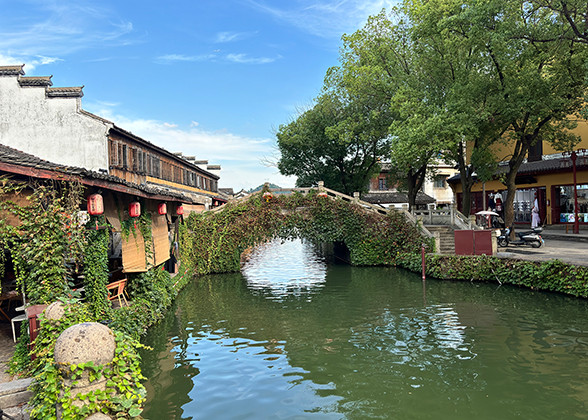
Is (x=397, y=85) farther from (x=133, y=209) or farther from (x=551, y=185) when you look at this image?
(x=133, y=209)

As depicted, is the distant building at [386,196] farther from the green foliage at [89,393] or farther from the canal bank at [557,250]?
the green foliage at [89,393]

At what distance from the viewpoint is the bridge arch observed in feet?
72.0

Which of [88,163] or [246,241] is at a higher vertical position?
[88,163]

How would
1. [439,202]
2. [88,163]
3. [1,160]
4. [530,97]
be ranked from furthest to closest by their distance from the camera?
[439,202] < [530,97] < [88,163] < [1,160]

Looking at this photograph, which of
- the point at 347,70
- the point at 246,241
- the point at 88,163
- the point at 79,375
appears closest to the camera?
the point at 79,375

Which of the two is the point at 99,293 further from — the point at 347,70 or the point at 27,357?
the point at 347,70

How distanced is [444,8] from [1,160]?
2014cm

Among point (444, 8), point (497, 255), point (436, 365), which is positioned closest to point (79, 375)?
point (436, 365)

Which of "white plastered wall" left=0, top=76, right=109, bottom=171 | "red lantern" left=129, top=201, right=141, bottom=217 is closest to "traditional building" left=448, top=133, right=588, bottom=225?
"red lantern" left=129, top=201, right=141, bottom=217

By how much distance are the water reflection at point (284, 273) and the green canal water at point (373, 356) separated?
50.3 inches

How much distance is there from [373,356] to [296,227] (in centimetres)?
1413

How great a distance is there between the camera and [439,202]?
49531 mm

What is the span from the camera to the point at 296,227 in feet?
75.3

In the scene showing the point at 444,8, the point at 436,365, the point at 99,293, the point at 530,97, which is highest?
the point at 444,8
